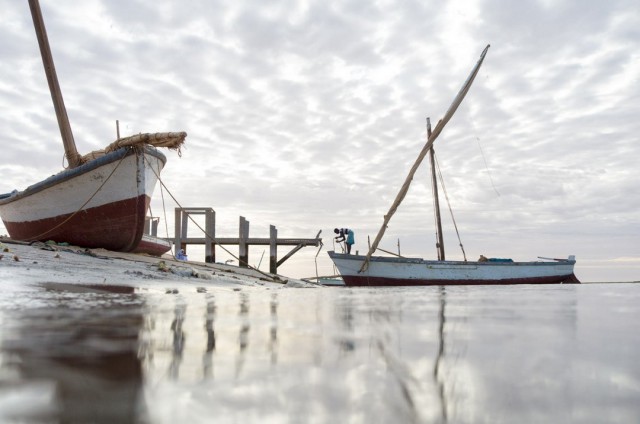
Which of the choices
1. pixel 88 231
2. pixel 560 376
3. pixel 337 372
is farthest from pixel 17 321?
pixel 88 231

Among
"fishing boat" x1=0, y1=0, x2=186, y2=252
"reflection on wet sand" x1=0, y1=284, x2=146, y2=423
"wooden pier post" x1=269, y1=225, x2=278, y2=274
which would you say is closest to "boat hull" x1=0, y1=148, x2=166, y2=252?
"fishing boat" x1=0, y1=0, x2=186, y2=252

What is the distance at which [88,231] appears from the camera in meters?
11.9

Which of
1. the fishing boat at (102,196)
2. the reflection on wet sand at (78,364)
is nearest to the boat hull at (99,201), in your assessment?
the fishing boat at (102,196)

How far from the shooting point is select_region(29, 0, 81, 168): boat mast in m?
12.9

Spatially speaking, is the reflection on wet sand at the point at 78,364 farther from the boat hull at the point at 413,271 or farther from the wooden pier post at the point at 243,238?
the wooden pier post at the point at 243,238

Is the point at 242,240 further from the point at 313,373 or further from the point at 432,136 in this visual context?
the point at 313,373

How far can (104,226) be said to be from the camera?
39.1 ft

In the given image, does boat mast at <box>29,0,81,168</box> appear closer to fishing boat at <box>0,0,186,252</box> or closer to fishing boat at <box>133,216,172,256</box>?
fishing boat at <box>0,0,186,252</box>

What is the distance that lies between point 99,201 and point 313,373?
1226cm

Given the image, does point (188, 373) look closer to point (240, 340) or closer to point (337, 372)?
point (337, 372)

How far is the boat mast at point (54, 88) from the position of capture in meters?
12.9

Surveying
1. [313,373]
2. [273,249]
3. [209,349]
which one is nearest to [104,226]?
[209,349]

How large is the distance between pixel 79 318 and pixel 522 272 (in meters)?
24.0

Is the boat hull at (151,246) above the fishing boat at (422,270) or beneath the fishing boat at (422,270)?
above
